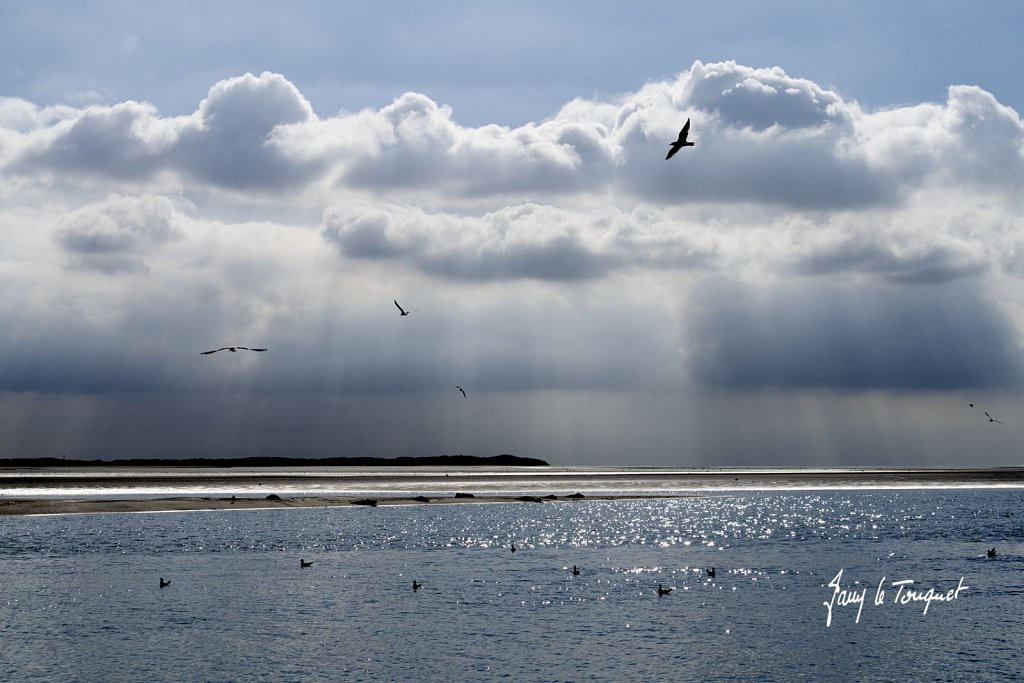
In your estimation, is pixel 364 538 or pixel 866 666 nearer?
pixel 866 666

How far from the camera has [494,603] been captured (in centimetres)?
3950

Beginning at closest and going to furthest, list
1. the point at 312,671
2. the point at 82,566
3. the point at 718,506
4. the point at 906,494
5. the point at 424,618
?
1. the point at 312,671
2. the point at 424,618
3. the point at 82,566
4. the point at 718,506
5. the point at 906,494

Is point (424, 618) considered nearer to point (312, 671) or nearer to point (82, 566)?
point (312, 671)

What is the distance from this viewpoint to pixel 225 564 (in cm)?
4888

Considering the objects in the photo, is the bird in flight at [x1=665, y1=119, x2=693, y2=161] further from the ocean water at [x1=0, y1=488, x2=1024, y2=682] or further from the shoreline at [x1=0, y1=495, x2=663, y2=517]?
the shoreline at [x1=0, y1=495, x2=663, y2=517]

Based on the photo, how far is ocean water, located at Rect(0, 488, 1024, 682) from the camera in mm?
29609

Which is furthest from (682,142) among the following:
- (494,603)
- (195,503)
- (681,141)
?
(195,503)

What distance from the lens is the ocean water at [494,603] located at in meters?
29.6

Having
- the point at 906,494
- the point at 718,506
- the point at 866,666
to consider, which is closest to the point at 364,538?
the point at 866,666

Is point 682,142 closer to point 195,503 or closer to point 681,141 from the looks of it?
point 681,141

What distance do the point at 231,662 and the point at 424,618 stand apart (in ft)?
29.1
